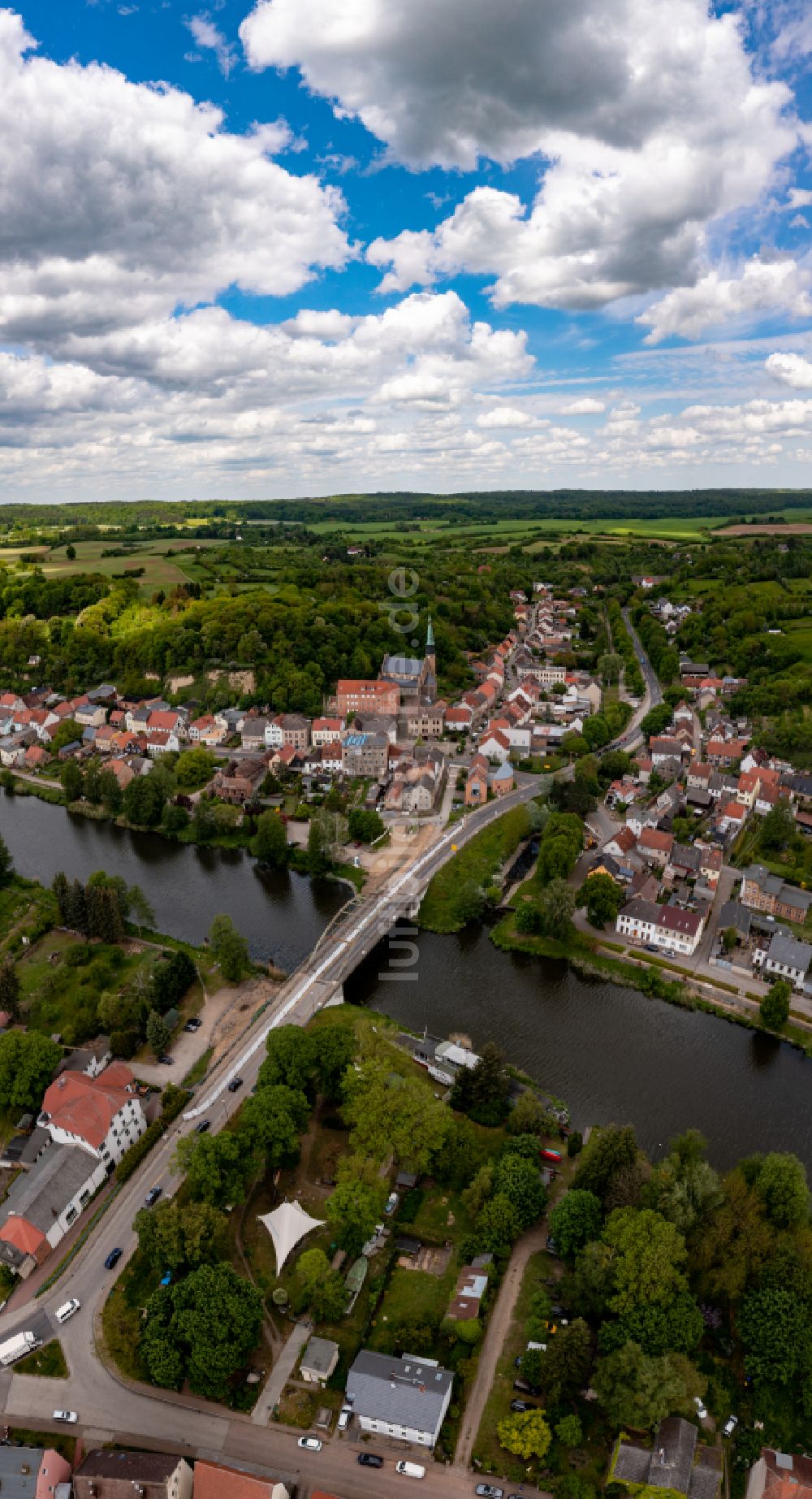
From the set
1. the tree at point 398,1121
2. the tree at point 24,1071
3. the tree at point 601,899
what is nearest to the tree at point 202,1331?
the tree at point 398,1121

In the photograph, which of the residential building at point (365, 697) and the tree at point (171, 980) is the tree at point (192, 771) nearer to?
the residential building at point (365, 697)

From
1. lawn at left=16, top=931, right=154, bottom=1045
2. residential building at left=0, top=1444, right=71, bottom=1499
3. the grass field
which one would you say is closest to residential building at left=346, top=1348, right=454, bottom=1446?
residential building at left=0, top=1444, right=71, bottom=1499

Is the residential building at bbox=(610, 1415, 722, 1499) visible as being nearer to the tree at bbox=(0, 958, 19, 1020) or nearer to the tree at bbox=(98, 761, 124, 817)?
the tree at bbox=(0, 958, 19, 1020)

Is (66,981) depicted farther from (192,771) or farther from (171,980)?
(192,771)

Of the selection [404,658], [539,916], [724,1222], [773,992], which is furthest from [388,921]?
[404,658]

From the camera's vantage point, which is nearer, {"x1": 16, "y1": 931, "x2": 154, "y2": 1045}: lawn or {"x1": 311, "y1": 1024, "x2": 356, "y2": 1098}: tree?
{"x1": 311, "y1": 1024, "x2": 356, "y2": 1098}: tree

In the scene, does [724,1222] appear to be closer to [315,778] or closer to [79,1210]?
[79,1210]
